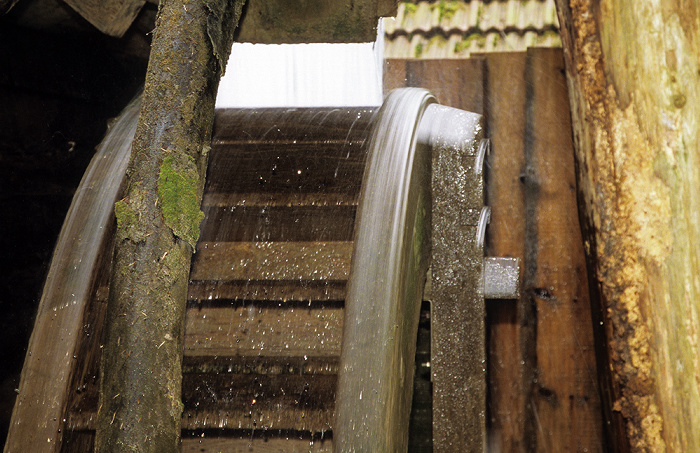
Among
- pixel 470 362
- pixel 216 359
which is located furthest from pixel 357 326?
pixel 470 362

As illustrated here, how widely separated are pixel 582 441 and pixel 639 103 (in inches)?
87.8

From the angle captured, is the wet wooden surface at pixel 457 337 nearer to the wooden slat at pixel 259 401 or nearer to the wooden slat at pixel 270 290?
the wooden slat at pixel 270 290

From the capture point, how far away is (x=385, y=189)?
226cm

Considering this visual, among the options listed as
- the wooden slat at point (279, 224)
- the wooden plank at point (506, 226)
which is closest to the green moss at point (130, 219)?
the wooden slat at point (279, 224)

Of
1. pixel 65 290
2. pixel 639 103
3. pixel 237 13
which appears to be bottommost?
pixel 65 290

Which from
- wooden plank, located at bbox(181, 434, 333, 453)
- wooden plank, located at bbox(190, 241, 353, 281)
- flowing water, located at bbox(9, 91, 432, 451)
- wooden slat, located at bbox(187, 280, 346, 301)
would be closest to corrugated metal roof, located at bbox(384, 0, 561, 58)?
flowing water, located at bbox(9, 91, 432, 451)

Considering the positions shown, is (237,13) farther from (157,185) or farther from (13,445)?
(13,445)

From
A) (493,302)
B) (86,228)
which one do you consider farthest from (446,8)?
(86,228)

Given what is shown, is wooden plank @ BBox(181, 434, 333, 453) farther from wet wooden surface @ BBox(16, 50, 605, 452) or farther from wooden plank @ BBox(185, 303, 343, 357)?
wooden plank @ BBox(185, 303, 343, 357)

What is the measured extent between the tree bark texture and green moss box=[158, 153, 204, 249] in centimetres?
103

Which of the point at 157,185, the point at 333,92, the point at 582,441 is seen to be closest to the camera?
the point at 157,185

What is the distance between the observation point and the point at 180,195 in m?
1.51

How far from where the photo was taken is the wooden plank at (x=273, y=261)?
7.36 ft

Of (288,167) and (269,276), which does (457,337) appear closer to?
(269,276)
